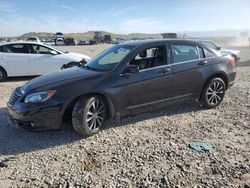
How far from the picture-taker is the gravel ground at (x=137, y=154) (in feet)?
11.5

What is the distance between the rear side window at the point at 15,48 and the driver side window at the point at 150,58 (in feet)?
19.7

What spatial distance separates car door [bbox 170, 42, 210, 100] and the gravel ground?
0.53 metres

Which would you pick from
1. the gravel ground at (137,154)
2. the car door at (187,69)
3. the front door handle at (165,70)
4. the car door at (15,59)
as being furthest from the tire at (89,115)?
the car door at (15,59)

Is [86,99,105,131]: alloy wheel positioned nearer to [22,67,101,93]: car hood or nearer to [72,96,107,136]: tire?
[72,96,107,136]: tire

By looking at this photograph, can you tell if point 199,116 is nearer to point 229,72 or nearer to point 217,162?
point 229,72

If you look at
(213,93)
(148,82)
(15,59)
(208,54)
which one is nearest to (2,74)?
(15,59)

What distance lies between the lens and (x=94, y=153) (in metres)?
4.24

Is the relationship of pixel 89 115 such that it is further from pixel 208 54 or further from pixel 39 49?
pixel 39 49

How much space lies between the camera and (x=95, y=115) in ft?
15.7

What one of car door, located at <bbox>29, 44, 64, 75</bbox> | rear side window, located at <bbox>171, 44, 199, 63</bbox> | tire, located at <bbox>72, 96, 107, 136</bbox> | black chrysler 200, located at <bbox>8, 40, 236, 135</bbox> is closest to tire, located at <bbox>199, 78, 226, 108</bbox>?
black chrysler 200, located at <bbox>8, 40, 236, 135</bbox>

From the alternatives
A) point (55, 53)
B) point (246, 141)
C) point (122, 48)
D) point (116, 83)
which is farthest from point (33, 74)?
point (246, 141)

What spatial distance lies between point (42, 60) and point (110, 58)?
203 inches

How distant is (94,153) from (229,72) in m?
3.90

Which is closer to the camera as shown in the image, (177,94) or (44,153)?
(44,153)
